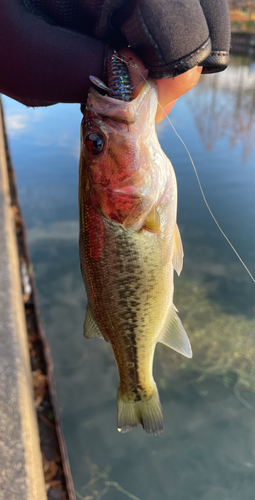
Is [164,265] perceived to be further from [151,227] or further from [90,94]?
[90,94]

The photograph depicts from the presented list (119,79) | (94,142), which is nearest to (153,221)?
(94,142)

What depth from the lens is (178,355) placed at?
4.46 metres

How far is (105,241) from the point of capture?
133 cm

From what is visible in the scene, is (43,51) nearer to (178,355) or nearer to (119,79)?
(119,79)

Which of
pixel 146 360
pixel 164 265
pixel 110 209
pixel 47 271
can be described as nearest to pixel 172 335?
pixel 146 360

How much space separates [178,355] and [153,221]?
140 inches

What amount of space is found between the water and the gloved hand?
3.67 metres

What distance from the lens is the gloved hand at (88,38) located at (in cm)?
92

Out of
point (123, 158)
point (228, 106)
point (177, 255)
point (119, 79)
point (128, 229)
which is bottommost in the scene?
point (177, 255)

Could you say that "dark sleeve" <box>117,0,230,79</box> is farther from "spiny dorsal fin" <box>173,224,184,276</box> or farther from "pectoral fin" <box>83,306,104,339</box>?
"pectoral fin" <box>83,306,104,339</box>

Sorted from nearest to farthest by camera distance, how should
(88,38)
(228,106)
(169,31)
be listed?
(169,31) < (88,38) < (228,106)

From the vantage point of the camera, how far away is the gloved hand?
3.01 ft

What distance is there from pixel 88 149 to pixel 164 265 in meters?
0.59

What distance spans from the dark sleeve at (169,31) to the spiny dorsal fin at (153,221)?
503mm
